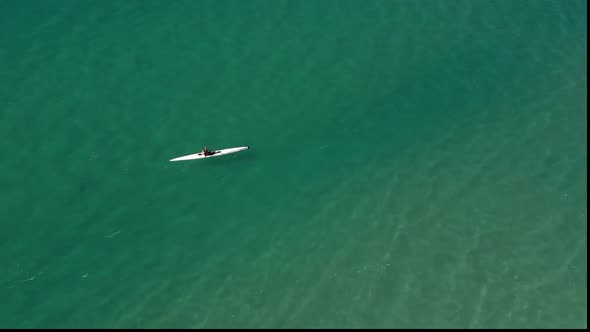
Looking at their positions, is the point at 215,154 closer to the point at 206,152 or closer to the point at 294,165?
the point at 206,152

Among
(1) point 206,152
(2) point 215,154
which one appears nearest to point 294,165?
(2) point 215,154

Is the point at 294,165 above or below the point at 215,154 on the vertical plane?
below

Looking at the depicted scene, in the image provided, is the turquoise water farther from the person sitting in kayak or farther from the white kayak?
A: the person sitting in kayak

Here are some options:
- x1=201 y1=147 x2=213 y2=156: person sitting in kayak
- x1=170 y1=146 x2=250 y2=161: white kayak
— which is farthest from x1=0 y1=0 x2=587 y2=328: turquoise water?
x1=201 y1=147 x2=213 y2=156: person sitting in kayak

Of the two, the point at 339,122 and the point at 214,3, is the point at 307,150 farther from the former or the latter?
the point at 214,3

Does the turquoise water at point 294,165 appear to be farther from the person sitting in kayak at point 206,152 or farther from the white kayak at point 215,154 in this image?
the person sitting in kayak at point 206,152

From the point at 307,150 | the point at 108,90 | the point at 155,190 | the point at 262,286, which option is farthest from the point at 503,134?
the point at 108,90

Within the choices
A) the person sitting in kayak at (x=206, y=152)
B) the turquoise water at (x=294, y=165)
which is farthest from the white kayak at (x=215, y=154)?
the turquoise water at (x=294, y=165)

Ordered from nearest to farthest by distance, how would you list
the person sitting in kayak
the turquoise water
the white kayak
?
the turquoise water
the person sitting in kayak
the white kayak
